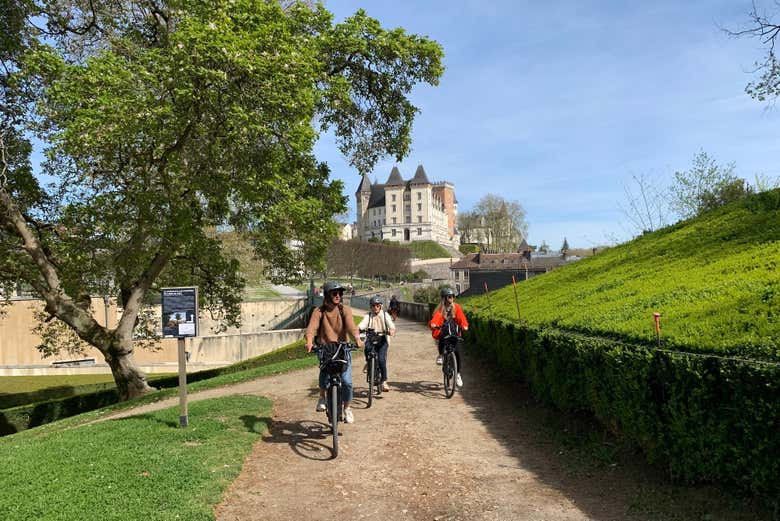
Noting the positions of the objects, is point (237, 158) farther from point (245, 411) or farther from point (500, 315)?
point (500, 315)

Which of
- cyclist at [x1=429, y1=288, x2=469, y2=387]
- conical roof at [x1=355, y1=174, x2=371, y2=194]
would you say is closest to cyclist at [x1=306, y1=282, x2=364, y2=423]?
cyclist at [x1=429, y1=288, x2=469, y2=387]

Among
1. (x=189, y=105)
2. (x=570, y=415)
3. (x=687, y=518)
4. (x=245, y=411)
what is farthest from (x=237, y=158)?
(x=687, y=518)

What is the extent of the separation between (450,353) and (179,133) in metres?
7.38

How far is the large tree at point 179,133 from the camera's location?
398 inches

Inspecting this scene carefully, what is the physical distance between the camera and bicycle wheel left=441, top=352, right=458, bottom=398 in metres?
9.23

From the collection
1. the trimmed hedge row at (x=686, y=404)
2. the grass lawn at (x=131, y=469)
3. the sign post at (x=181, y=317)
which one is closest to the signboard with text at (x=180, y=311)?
the sign post at (x=181, y=317)

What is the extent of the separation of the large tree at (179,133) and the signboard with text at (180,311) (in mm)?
3949

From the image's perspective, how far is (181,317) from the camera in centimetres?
758

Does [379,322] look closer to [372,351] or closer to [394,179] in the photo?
[372,351]

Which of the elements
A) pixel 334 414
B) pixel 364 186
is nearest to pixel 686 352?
pixel 334 414

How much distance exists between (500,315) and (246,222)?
6.65 metres

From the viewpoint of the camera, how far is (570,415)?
7105 mm

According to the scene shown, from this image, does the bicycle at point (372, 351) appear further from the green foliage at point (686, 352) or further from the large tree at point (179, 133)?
the large tree at point (179, 133)

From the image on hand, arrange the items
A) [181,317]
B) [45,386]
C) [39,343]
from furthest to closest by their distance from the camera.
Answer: [39,343] < [45,386] < [181,317]
